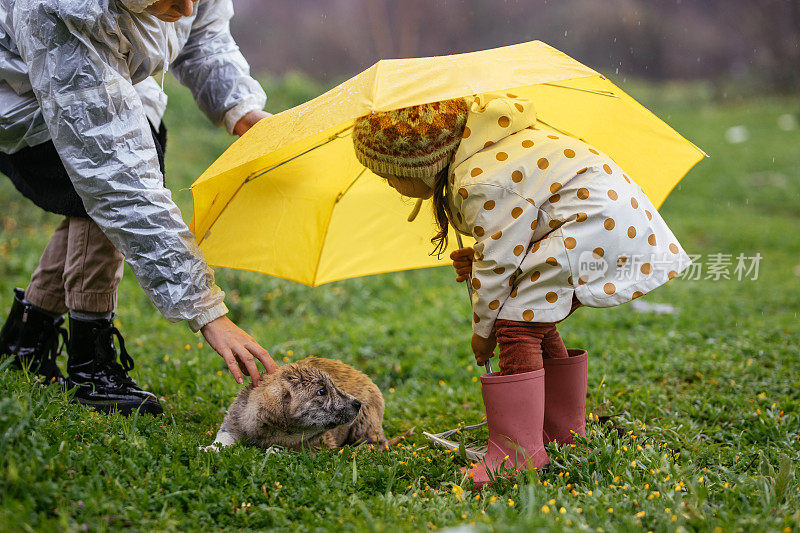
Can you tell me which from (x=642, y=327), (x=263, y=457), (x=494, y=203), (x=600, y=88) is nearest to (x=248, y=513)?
(x=263, y=457)

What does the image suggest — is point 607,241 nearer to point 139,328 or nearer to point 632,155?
point 632,155

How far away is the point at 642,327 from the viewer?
596 centimetres

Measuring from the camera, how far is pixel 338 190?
401 cm

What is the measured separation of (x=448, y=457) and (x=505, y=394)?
47 cm

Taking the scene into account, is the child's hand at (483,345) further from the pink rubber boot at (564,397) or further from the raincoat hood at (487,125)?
the raincoat hood at (487,125)

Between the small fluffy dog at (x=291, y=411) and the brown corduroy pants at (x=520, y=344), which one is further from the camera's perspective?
the small fluffy dog at (x=291, y=411)

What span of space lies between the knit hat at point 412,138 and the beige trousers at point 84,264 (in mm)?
1381

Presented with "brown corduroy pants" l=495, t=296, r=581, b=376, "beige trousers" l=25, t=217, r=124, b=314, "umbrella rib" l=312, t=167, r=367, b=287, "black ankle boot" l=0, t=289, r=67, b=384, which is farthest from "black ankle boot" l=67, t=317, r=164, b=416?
"brown corduroy pants" l=495, t=296, r=581, b=376

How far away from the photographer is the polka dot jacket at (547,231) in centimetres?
312

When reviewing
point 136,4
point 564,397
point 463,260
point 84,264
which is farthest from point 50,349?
point 564,397

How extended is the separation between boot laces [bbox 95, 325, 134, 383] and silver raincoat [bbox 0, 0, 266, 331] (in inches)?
29.2

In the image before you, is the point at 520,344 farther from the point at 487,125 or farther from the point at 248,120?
the point at 248,120

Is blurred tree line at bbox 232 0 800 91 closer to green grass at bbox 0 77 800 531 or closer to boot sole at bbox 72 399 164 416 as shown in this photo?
green grass at bbox 0 77 800 531

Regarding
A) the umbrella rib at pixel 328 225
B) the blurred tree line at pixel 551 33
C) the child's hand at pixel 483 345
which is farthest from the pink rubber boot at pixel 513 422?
the blurred tree line at pixel 551 33
